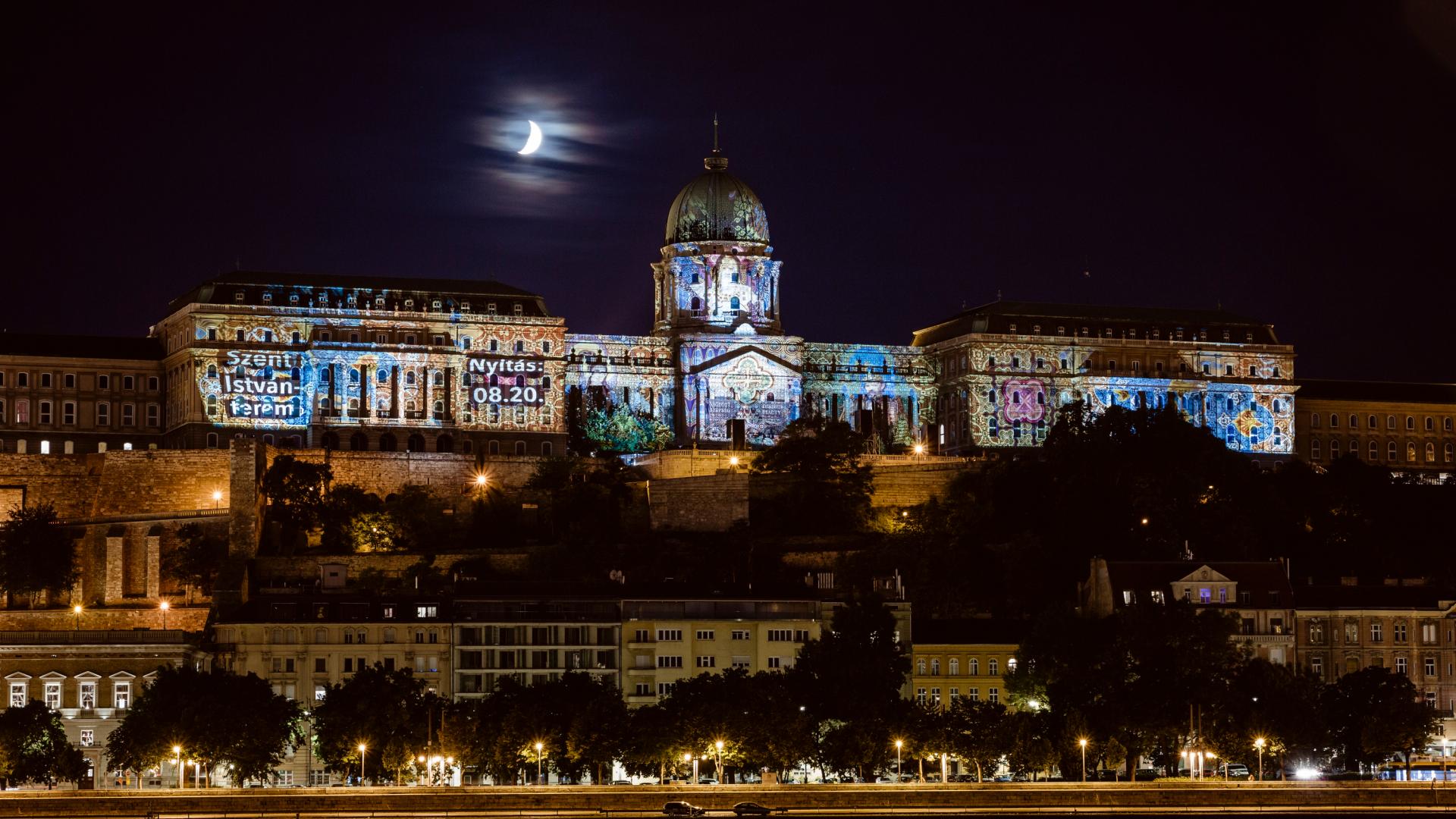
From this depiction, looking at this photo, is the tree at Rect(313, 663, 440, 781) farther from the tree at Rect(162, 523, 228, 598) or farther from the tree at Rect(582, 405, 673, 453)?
the tree at Rect(582, 405, 673, 453)

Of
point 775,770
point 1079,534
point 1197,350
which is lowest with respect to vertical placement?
point 775,770

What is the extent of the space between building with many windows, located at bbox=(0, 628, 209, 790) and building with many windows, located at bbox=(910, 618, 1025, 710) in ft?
88.0

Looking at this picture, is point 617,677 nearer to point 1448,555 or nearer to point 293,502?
point 293,502

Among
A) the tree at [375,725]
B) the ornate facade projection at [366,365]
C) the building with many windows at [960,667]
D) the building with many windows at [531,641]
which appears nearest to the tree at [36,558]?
the ornate facade projection at [366,365]

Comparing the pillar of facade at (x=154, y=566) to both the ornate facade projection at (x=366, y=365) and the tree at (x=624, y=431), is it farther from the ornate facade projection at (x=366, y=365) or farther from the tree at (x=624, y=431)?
the tree at (x=624, y=431)

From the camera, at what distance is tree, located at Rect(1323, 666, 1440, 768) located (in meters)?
103

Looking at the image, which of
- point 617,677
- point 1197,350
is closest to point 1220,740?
point 617,677

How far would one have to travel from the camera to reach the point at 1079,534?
12650 cm

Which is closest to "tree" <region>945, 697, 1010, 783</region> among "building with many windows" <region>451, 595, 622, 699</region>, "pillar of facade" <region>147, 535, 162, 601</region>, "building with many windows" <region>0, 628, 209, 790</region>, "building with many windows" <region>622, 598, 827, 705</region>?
"building with many windows" <region>622, 598, 827, 705</region>

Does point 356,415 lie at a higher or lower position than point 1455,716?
higher

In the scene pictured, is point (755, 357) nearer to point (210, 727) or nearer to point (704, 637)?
point (704, 637)

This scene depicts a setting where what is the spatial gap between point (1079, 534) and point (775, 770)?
29.3 meters

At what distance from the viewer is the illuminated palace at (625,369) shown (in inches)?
5906

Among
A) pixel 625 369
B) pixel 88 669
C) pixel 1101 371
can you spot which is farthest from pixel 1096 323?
pixel 88 669
